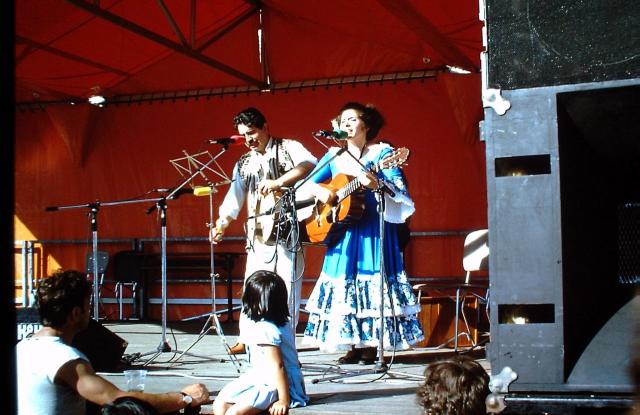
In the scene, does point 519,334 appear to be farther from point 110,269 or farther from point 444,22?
point 110,269

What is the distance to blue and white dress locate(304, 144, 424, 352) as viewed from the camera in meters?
5.00

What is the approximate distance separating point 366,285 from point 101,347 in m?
1.88

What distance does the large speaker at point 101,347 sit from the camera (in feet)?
15.7

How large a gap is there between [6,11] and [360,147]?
174 inches

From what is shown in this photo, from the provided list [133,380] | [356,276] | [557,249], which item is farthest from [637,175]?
[356,276]

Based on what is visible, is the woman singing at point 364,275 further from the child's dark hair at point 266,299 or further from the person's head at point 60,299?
the person's head at point 60,299

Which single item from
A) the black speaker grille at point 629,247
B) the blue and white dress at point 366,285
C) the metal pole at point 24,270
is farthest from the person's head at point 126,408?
the metal pole at point 24,270

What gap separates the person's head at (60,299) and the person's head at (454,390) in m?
1.53

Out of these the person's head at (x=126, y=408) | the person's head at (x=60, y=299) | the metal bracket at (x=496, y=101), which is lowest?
the person's head at (x=126, y=408)

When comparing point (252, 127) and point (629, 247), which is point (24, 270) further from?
point (629, 247)

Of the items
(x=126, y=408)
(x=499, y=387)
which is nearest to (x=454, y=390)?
(x=499, y=387)

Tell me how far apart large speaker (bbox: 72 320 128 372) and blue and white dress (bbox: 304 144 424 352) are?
134cm

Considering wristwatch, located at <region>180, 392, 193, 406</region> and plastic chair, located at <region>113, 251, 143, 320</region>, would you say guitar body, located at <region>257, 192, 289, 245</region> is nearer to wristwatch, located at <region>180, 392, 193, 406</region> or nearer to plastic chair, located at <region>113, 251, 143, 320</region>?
wristwatch, located at <region>180, 392, 193, 406</region>

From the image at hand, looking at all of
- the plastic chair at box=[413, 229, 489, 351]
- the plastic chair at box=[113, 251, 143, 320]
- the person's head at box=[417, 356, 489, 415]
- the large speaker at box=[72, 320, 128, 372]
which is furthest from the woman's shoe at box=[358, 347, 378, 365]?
the plastic chair at box=[113, 251, 143, 320]
